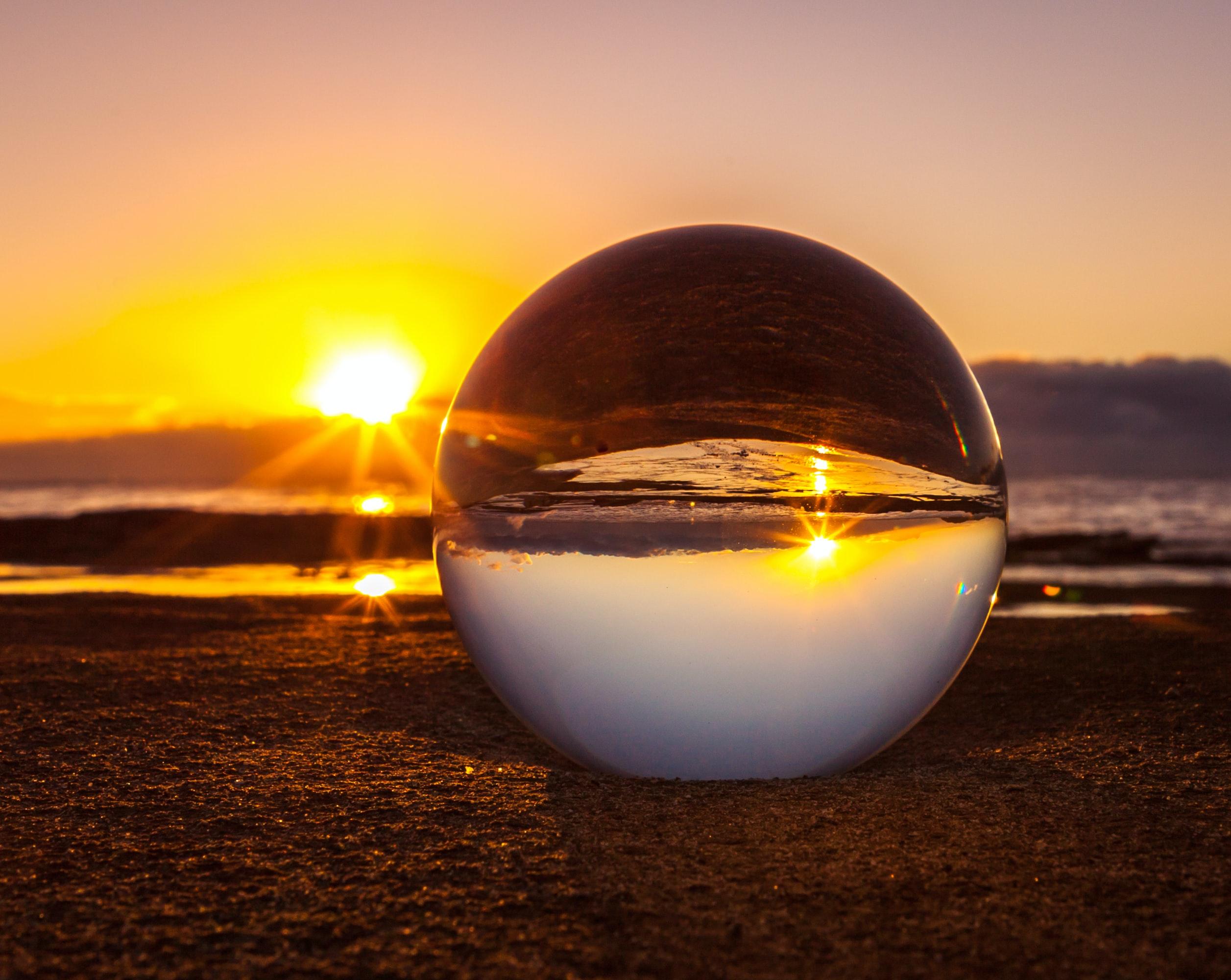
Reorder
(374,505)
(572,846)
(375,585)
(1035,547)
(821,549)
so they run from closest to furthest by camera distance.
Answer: (572,846), (821,549), (375,585), (1035,547), (374,505)

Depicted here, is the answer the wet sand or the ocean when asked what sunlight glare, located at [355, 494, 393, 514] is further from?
the wet sand

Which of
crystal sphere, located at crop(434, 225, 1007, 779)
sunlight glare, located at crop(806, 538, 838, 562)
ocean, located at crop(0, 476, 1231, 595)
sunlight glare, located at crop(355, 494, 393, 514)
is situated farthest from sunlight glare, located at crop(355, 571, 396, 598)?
sunlight glare, located at crop(355, 494, 393, 514)

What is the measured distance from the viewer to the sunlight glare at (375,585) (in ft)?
44.8

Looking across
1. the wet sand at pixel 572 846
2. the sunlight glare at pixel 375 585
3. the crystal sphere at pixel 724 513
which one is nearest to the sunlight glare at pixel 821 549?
the crystal sphere at pixel 724 513

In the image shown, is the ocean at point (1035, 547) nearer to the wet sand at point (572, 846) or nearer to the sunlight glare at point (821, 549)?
the wet sand at point (572, 846)

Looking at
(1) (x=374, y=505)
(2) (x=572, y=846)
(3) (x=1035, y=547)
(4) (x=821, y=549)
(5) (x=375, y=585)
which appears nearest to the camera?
(2) (x=572, y=846)

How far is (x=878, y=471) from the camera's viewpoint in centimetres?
387

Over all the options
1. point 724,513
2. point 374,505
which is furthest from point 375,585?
point 374,505

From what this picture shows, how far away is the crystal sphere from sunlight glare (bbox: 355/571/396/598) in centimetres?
937

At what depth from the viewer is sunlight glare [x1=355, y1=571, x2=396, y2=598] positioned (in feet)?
44.8

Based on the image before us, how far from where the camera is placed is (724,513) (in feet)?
12.4

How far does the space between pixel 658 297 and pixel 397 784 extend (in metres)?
2.42

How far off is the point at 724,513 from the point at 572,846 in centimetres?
132

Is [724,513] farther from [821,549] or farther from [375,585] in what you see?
[375,585]
